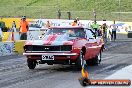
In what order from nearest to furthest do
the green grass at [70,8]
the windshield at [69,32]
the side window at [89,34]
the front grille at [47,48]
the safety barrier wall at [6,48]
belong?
1. the front grille at [47,48]
2. the windshield at [69,32]
3. the side window at [89,34]
4. the safety barrier wall at [6,48]
5. the green grass at [70,8]

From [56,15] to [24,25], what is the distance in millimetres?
28230

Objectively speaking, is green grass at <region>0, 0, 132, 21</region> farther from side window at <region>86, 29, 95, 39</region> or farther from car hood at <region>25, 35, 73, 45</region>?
car hood at <region>25, 35, 73, 45</region>

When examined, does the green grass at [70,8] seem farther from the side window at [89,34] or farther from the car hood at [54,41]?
the car hood at [54,41]

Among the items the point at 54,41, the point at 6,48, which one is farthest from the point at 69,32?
the point at 6,48

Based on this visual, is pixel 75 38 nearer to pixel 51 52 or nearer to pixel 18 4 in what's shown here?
pixel 51 52

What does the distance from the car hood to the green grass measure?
3616cm

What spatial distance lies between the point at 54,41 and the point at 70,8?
153ft

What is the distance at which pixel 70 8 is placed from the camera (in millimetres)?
60219

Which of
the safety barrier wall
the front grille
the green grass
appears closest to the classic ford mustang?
the front grille

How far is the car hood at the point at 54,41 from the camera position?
44.8ft

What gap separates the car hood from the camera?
13.7 meters

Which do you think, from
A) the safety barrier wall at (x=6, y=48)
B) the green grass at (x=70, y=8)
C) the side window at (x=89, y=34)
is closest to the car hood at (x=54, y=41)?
the side window at (x=89, y=34)

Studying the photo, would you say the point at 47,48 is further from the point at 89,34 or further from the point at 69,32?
the point at 89,34

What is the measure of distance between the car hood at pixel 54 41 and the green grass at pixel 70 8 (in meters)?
36.2
